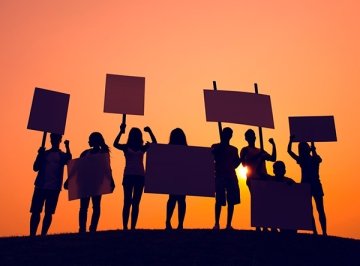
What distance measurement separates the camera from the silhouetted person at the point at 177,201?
14047mm

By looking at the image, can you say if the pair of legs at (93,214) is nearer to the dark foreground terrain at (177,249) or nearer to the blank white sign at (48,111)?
the dark foreground terrain at (177,249)

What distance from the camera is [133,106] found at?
14.9 meters

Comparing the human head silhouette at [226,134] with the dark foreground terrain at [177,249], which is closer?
the dark foreground terrain at [177,249]

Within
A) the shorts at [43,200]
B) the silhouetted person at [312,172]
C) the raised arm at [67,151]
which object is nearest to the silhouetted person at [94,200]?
the raised arm at [67,151]

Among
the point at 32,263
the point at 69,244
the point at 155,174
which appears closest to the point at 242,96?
the point at 155,174

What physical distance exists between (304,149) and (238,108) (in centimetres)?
195

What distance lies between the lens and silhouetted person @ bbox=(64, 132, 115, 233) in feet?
46.1

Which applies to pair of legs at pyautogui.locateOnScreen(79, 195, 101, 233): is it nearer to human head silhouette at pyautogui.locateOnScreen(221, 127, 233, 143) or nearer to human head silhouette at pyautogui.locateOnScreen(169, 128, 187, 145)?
human head silhouette at pyautogui.locateOnScreen(169, 128, 187, 145)

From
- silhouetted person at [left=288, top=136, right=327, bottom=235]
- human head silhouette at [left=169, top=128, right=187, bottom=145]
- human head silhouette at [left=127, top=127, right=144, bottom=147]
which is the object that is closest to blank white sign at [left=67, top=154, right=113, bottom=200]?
human head silhouette at [left=127, top=127, right=144, bottom=147]

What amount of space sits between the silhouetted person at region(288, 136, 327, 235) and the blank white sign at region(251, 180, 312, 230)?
0.76m

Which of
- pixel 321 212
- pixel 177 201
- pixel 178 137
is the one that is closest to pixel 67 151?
pixel 178 137

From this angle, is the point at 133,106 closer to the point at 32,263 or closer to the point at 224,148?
the point at 224,148

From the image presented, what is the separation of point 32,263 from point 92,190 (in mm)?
2827

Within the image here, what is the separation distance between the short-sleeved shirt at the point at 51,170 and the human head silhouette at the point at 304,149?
5623 millimetres
